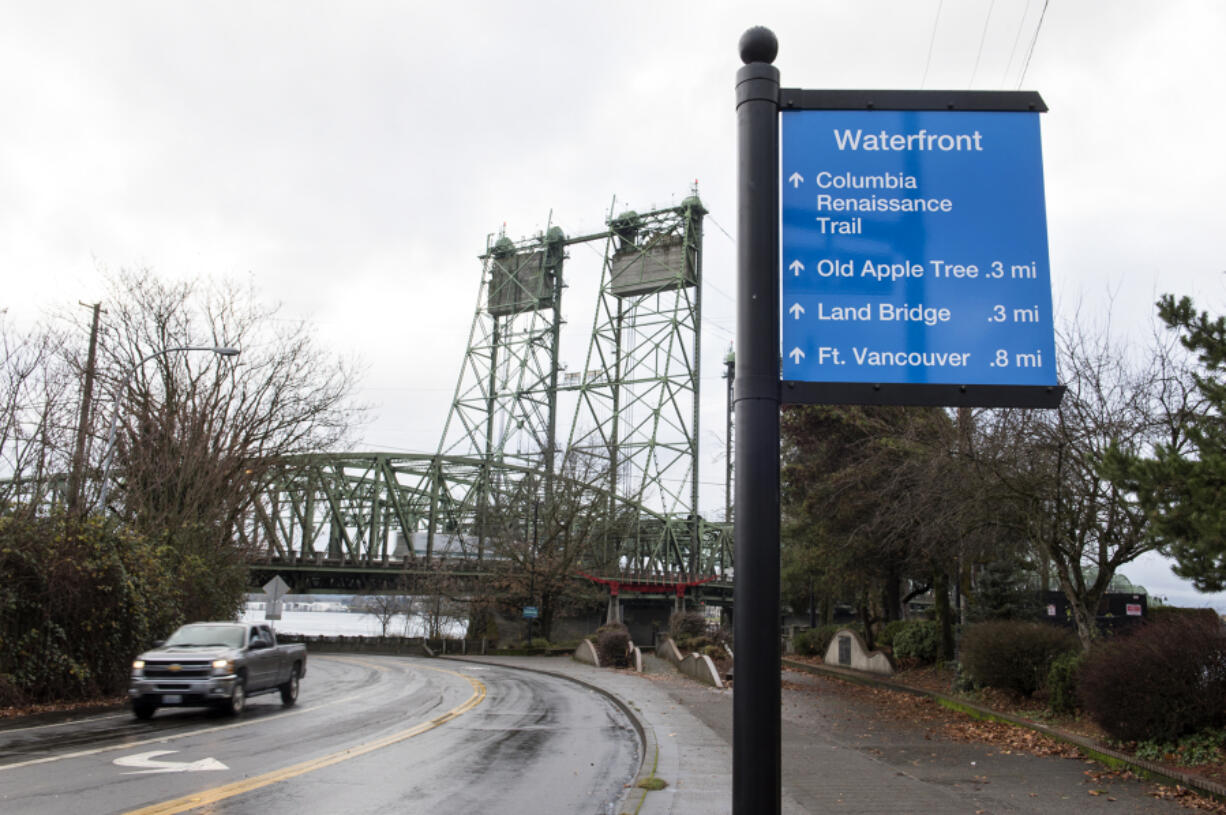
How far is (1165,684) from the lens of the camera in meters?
10.2

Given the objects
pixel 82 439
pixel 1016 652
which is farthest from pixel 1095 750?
pixel 82 439

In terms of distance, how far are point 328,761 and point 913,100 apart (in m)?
9.93

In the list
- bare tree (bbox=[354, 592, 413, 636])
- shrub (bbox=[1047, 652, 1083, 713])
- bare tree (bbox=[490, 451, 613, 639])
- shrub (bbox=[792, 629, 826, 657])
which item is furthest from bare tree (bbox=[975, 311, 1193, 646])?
bare tree (bbox=[354, 592, 413, 636])

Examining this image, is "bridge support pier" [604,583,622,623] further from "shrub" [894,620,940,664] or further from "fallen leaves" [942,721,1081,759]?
"fallen leaves" [942,721,1081,759]

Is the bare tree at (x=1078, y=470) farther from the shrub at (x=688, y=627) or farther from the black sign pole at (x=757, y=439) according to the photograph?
the shrub at (x=688, y=627)

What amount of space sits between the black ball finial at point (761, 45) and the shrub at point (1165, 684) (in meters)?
9.23

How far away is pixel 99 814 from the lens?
7.48 metres

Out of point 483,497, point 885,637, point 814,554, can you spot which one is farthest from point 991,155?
point 483,497

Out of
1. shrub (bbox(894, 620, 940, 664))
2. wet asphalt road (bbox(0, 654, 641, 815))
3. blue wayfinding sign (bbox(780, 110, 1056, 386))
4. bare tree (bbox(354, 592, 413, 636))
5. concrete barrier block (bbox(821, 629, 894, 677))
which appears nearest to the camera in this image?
blue wayfinding sign (bbox(780, 110, 1056, 386))

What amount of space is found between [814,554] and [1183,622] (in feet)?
58.5

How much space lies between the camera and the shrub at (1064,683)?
1394 centimetres

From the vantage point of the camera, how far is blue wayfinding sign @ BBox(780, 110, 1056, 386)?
13.4 ft

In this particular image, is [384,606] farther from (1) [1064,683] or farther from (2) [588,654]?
(1) [1064,683]

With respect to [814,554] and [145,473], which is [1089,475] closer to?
[814,554]
